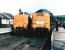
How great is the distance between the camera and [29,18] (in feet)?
99.3

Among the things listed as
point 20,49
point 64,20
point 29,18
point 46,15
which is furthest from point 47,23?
point 64,20

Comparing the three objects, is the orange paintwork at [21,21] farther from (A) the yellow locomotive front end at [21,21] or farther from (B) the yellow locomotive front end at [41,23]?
(B) the yellow locomotive front end at [41,23]

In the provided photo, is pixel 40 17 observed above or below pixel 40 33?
above

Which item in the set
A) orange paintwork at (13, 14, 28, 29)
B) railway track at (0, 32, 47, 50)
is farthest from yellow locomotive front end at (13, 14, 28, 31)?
railway track at (0, 32, 47, 50)

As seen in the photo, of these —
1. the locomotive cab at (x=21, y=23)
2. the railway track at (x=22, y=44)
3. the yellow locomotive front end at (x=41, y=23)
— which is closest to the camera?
the railway track at (x=22, y=44)

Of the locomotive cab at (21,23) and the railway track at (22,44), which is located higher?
the locomotive cab at (21,23)

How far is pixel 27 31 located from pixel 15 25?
6.79 feet

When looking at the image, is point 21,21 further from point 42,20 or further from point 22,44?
point 22,44

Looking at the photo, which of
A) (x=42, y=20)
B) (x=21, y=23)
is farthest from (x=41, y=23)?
(x=21, y=23)

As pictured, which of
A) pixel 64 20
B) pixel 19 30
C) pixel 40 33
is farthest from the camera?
pixel 64 20

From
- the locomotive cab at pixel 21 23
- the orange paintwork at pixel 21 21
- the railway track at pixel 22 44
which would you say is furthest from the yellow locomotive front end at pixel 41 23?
the railway track at pixel 22 44

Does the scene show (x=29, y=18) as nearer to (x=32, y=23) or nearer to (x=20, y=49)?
(x=32, y=23)

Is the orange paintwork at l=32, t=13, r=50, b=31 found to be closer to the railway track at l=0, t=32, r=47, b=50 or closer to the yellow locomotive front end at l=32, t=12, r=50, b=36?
the yellow locomotive front end at l=32, t=12, r=50, b=36

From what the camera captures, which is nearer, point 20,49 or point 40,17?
point 20,49
